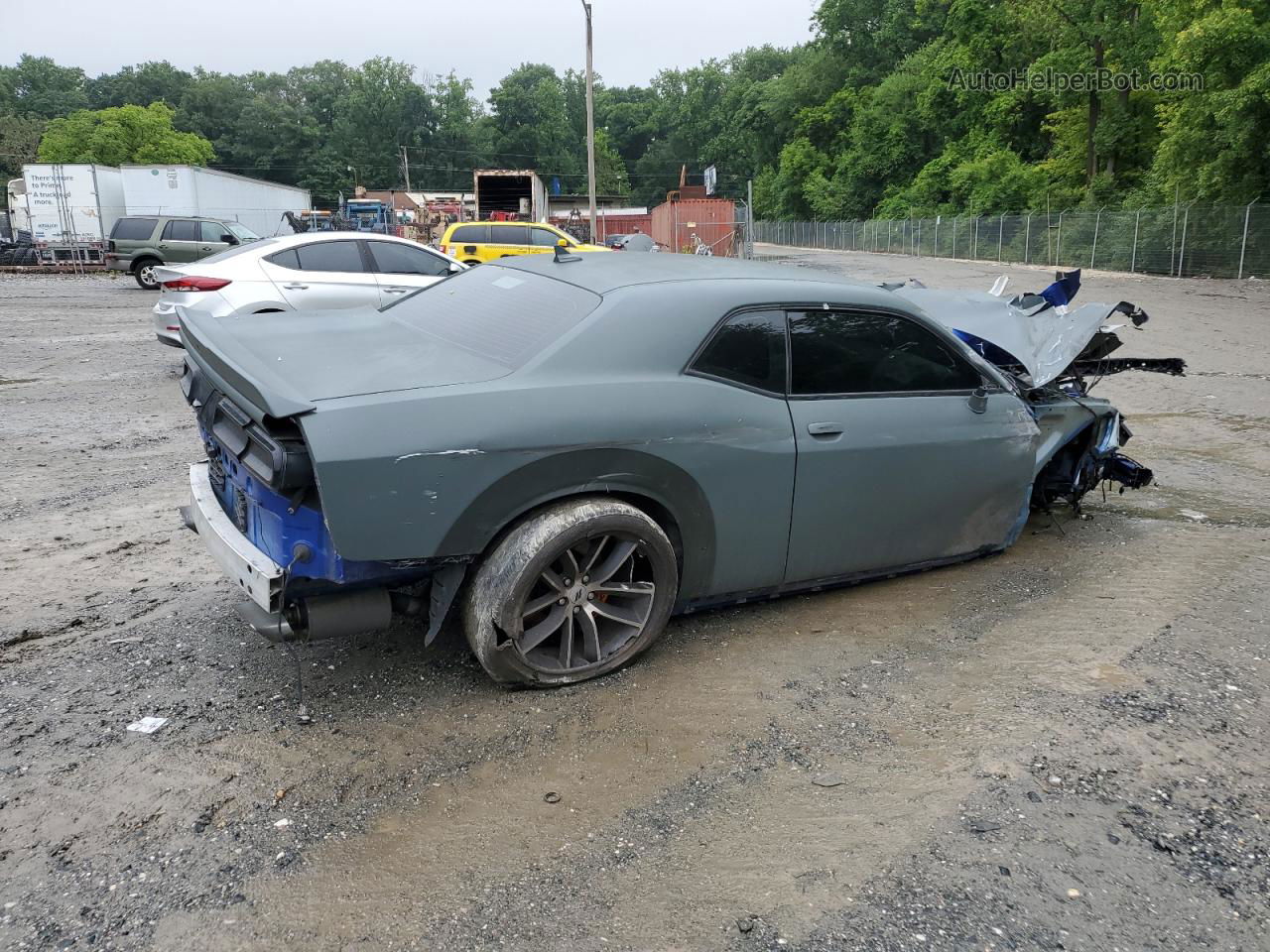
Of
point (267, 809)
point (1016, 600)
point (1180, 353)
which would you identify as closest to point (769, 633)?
point (1016, 600)

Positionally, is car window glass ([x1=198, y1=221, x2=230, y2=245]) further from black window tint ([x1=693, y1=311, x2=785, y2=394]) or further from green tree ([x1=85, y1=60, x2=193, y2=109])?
green tree ([x1=85, y1=60, x2=193, y2=109])

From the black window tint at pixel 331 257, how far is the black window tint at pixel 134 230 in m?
14.4

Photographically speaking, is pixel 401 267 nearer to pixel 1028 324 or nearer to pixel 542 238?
pixel 1028 324

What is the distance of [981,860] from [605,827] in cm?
109

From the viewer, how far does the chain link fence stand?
2694cm

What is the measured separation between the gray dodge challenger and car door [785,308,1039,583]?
0.01 metres

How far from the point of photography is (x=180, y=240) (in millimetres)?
21234

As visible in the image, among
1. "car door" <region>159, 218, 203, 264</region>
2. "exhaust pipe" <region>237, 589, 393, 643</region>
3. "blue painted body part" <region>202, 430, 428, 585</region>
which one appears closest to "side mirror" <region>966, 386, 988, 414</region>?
"blue painted body part" <region>202, 430, 428, 585</region>

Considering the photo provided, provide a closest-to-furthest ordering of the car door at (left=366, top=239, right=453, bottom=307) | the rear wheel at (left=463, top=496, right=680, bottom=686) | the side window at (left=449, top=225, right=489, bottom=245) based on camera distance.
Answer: the rear wheel at (left=463, top=496, right=680, bottom=686), the car door at (left=366, top=239, right=453, bottom=307), the side window at (left=449, top=225, right=489, bottom=245)

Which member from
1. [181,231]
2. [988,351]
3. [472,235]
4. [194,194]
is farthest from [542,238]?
[194,194]

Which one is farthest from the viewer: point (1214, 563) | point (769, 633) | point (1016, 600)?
point (1214, 563)

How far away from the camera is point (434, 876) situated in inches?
100

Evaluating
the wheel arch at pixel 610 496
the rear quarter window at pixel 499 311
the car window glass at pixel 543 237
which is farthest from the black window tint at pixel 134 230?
the wheel arch at pixel 610 496

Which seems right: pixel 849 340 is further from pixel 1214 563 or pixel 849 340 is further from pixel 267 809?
pixel 267 809
